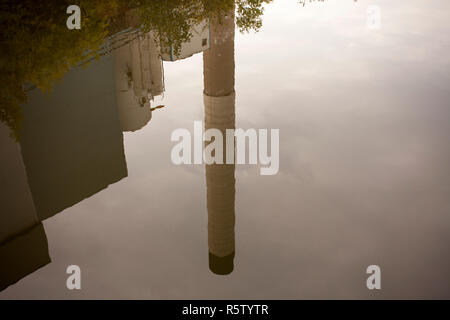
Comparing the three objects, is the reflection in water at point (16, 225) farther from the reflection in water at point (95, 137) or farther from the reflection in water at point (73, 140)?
the reflection in water at point (73, 140)

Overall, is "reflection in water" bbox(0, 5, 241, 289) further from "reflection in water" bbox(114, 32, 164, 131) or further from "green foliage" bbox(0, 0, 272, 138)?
"green foliage" bbox(0, 0, 272, 138)

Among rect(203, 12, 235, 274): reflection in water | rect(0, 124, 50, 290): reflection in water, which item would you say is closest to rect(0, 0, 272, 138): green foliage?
rect(0, 124, 50, 290): reflection in water

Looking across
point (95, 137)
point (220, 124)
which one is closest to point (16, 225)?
point (95, 137)

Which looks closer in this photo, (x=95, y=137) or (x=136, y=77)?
(x=95, y=137)

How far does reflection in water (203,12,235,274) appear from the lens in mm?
18625

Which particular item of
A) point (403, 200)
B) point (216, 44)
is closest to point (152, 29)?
point (216, 44)

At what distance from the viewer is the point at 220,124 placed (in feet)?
63.8

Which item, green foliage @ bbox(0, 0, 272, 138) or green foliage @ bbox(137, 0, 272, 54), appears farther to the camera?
green foliage @ bbox(137, 0, 272, 54)

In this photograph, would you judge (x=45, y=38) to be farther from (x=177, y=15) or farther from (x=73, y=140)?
(x=177, y=15)

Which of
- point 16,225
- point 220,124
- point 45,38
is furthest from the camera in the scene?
point 220,124

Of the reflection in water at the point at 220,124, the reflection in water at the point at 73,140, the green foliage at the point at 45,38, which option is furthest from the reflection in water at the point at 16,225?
the reflection in water at the point at 220,124

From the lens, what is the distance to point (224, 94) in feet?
61.7
